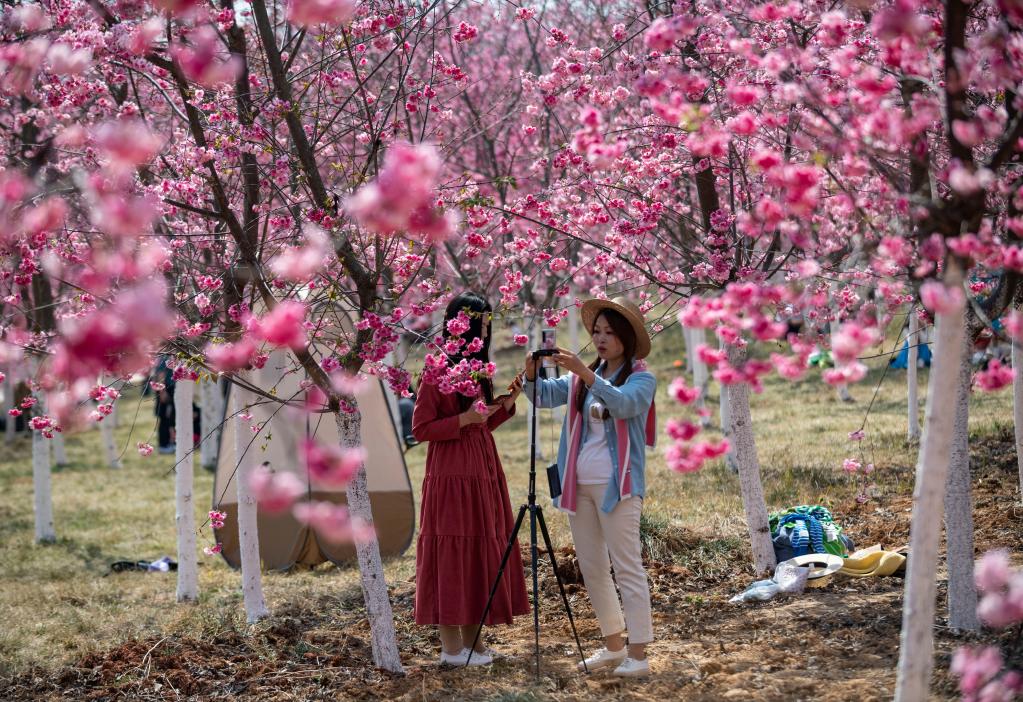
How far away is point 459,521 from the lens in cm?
500

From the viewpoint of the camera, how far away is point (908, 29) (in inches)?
109

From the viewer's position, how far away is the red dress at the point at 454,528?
495cm

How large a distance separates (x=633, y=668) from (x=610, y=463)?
97 cm

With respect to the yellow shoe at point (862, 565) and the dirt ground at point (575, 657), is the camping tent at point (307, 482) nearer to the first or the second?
the dirt ground at point (575, 657)

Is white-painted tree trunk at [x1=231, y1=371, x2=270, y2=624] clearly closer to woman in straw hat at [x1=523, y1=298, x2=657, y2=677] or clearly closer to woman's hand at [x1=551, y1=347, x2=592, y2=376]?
woman in straw hat at [x1=523, y1=298, x2=657, y2=677]

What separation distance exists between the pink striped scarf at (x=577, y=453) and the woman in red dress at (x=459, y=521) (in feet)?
1.01

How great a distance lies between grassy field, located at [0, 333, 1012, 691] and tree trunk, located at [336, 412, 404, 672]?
3.36 feet

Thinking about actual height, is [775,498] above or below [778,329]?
below

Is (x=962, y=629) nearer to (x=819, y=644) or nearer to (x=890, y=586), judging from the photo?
(x=819, y=644)

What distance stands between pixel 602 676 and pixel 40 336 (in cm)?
377

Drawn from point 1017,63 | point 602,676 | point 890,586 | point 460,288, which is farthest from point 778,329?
point 460,288

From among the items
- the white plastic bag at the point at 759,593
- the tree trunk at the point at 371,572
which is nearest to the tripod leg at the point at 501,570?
the tree trunk at the point at 371,572

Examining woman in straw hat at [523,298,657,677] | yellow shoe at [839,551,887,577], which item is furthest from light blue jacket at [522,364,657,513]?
yellow shoe at [839,551,887,577]

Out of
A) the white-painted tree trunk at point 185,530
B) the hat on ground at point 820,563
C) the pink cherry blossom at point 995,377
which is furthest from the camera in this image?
the white-painted tree trunk at point 185,530
